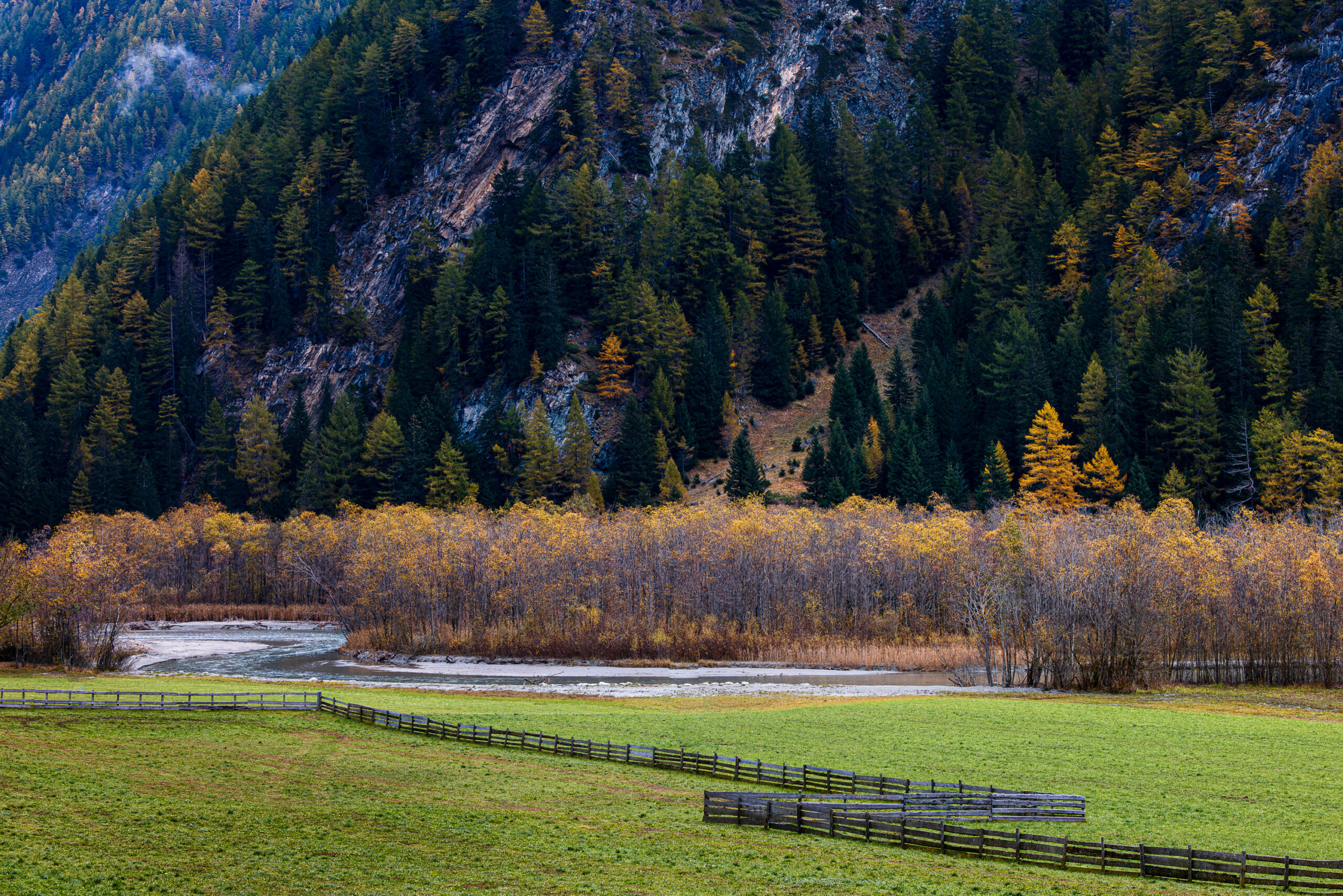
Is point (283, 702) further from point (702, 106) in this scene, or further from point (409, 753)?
point (702, 106)

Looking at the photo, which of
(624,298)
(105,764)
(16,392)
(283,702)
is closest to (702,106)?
(624,298)

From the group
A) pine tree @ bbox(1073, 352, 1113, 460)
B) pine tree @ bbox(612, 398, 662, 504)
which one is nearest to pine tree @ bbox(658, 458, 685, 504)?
pine tree @ bbox(612, 398, 662, 504)

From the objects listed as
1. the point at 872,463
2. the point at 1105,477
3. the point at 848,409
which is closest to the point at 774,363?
the point at 848,409

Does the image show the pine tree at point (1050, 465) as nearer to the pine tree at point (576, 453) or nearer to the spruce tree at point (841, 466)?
the spruce tree at point (841, 466)

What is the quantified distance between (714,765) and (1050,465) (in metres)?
90.9

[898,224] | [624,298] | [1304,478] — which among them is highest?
[898,224]

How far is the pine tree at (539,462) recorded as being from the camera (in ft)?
443

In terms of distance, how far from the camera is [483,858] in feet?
88.3

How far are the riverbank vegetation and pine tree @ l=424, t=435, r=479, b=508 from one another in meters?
11.0

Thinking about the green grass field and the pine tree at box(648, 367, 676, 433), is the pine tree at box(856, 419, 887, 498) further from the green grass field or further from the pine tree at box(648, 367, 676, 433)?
the green grass field

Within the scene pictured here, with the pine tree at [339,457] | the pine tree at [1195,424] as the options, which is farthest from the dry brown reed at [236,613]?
the pine tree at [1195,424]

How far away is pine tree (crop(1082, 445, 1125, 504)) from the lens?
363 feet

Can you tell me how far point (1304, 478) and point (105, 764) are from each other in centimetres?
10860

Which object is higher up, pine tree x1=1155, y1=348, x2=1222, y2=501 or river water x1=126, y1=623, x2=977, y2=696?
pine tree x1=1155, y1=348, x2=1222, y2=501
